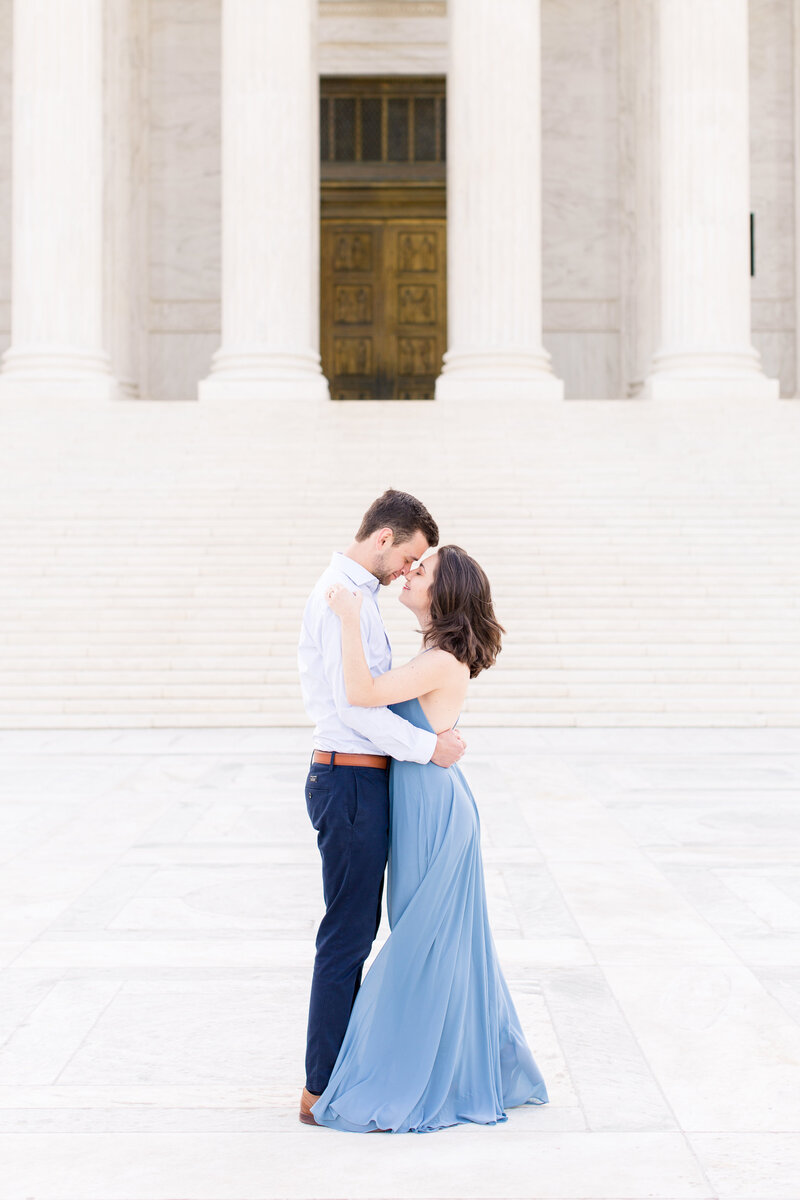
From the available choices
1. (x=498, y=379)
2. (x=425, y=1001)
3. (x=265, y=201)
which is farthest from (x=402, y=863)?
(x=265, y=201)

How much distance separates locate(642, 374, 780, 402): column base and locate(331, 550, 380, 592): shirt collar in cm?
2134

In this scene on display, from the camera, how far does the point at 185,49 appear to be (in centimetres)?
3181

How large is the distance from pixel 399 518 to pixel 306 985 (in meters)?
2.35

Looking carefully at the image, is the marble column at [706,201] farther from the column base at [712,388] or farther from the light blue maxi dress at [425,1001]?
the light blue maxi dress at [425,1001]

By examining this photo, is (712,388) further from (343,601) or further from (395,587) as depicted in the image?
(343,601)

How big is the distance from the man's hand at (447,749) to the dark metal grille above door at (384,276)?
1185 inches

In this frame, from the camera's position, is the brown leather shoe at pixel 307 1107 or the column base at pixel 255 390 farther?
the column base at pixel 255 390

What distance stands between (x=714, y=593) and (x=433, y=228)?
20950 millimetres

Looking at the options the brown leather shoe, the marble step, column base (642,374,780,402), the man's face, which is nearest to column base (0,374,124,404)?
column base (642,374,780,402)

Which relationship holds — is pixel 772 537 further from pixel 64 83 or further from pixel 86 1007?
pixel 64 83

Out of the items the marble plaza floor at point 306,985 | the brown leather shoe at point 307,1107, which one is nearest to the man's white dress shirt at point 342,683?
the brown leather shoe at point 307,1107

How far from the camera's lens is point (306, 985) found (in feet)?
17.9

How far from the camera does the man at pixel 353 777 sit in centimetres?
414

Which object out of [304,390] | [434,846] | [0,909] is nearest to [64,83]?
[304,390]
